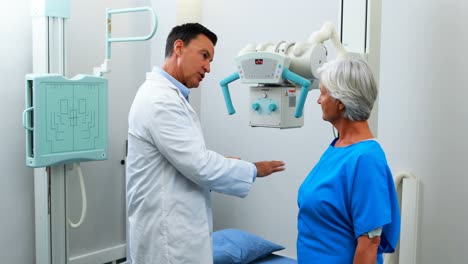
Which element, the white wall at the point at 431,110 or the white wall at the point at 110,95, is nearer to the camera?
the white wall at the point at 431,110

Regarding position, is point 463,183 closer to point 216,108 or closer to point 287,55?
point 287,55

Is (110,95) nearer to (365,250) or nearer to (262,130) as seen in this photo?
(262,130)

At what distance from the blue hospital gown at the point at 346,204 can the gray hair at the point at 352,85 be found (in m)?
0.10

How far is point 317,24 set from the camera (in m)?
3.03

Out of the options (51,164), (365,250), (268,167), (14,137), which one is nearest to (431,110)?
(268,167)

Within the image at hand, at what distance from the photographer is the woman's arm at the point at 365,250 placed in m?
1.50

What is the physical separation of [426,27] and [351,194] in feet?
4.46

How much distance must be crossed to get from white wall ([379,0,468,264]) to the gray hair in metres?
1.11

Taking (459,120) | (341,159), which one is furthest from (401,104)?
(341,159)

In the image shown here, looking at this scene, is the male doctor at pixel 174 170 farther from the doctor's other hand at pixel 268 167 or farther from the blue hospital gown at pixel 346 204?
the blue hospital gown at pixel 346 204

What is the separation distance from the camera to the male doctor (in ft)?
5.83

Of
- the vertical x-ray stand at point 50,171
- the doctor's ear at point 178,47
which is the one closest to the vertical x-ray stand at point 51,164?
the vertical x-ray stand at point 50,171

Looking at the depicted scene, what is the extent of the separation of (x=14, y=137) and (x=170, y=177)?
1.50m

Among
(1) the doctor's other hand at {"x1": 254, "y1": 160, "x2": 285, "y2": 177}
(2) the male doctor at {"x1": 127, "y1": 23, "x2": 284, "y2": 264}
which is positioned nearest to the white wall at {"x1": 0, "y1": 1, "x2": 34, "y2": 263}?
(2) the male doctor at {"x1": 127, "y1": 23, "x2": 284, "y2": 264}
